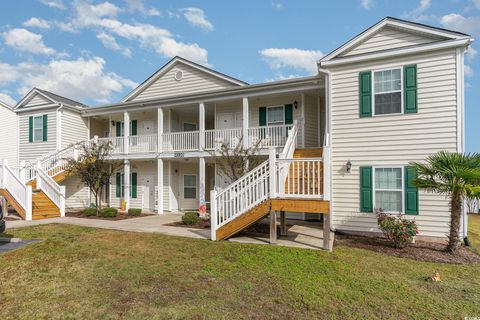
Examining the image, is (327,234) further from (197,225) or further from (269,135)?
(269,135)

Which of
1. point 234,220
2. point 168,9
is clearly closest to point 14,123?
point 168,9

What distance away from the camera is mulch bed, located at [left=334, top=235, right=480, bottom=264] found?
6.68 meters

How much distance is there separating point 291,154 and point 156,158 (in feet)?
24.9

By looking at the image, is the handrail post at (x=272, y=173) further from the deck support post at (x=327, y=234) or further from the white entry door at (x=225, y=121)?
the white entry door at (x=225, y=121)

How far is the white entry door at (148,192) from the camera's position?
52.6 ft

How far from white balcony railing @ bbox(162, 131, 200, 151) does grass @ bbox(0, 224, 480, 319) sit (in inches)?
289

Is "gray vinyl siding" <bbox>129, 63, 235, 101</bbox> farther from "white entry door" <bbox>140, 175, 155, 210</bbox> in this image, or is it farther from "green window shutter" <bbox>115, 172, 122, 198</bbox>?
"white entry door" <bbox>140, 175, 155, 210</bbox>

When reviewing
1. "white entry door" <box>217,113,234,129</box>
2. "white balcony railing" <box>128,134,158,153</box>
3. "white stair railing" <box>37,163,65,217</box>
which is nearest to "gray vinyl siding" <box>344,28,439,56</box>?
"white entry door" <box>217,113,234,129</box>

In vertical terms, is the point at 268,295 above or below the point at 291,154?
below

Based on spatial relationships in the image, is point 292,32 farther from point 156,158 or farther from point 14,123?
point 14,123

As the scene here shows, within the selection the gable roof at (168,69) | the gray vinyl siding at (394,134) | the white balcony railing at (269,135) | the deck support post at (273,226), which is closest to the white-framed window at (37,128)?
the gable roof at (168,69)

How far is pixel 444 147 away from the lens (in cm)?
860

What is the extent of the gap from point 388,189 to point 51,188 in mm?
14304

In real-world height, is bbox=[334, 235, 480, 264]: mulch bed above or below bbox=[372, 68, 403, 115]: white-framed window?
below
